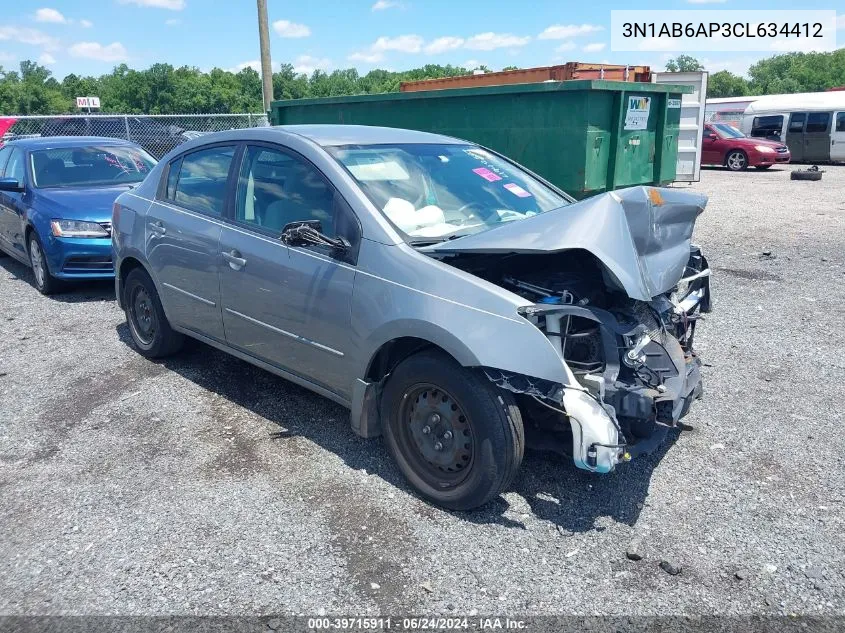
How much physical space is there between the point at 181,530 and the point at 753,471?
2934 millimetres

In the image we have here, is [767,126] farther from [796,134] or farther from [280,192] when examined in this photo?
[280,192]

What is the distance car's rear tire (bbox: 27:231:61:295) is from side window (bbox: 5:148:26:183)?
86 centimetres

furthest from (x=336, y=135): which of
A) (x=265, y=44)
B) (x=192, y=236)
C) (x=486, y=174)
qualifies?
(x=265, y=44)

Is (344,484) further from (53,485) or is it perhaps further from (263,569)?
(53,485)

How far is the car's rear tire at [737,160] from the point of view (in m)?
23.0

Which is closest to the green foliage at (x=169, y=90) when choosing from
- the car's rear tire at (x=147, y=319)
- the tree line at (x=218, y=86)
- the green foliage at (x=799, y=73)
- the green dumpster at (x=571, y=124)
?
→ the tree line at (x=218, y=86)

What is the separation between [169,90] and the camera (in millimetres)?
74562

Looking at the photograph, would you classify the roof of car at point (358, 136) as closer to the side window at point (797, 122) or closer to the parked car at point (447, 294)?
the parked car at point (447, 294)

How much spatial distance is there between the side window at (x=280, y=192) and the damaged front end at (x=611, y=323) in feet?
3.05

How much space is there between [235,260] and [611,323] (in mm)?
2275

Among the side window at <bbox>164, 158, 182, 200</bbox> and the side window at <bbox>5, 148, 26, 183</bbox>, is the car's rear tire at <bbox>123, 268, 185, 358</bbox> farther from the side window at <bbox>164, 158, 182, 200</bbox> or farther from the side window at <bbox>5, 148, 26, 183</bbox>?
the side window at <bbox>5, 148, 26, 183</bbox>

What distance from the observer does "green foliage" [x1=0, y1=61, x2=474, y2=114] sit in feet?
220

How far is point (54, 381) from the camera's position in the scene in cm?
559

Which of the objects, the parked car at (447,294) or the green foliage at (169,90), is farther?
the green foliage at (169,90)
